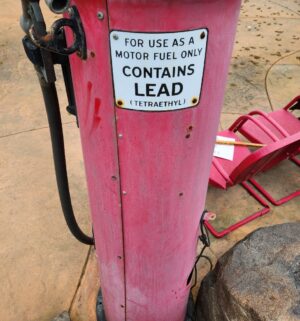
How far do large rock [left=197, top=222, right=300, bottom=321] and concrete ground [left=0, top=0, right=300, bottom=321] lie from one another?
1.94 ft

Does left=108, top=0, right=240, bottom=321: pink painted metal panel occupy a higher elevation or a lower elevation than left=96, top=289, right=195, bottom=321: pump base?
higher

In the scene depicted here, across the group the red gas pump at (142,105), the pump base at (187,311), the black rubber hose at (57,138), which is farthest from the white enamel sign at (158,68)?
the pump base at (187,311)

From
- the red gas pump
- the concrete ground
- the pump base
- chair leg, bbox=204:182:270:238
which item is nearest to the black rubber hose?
the red gas pump

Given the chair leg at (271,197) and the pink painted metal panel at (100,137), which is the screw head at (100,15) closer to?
the pink painted metal panel at (100,137)

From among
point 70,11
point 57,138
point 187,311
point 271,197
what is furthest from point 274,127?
point 70,11

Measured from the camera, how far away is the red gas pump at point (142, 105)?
800 millimetres

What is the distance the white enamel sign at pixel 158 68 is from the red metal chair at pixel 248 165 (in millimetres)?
1542

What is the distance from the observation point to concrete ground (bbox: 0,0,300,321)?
2225 millimetres

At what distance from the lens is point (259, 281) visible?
62.4 inches

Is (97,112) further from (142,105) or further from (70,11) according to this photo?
(70,11)

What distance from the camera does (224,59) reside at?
Answer: 0.93 meters

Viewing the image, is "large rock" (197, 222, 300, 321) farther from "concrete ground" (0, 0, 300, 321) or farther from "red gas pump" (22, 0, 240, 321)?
"concrete ground" (0, 0, 300, 321)

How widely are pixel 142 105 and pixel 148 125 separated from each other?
0.07m

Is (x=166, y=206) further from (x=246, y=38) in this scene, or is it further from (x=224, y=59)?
(x=246, y=38)
